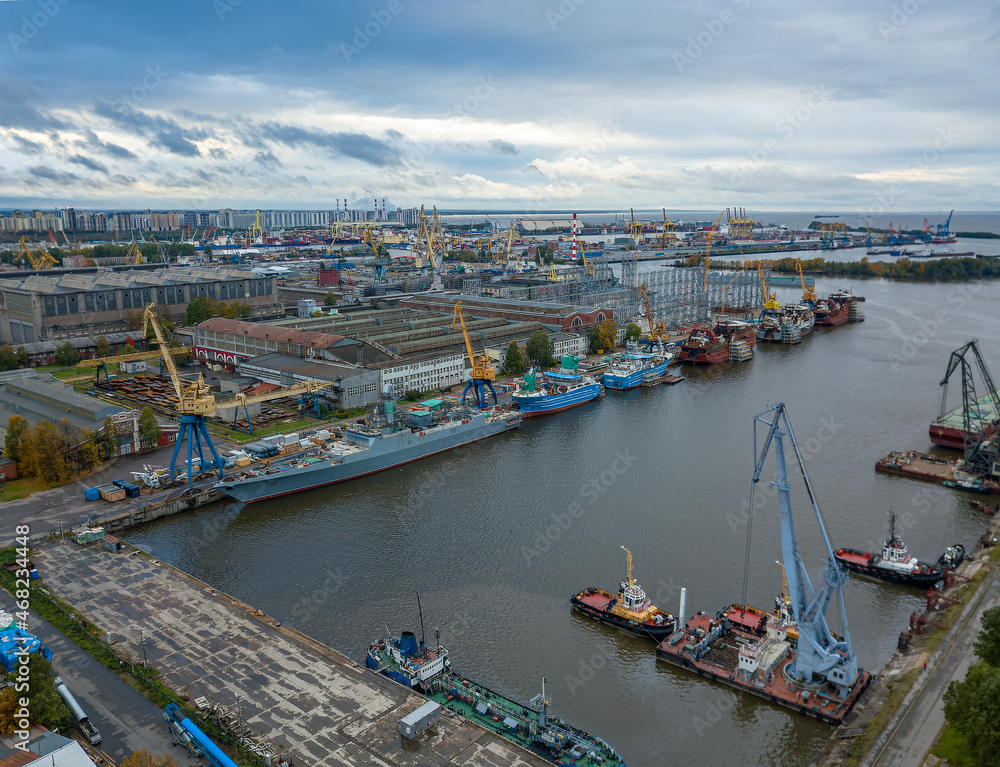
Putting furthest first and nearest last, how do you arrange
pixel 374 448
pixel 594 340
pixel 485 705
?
pixel 594 340 < pixel 374 448 < pixel 485 705

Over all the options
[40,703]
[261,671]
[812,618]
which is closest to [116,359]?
[261,671]

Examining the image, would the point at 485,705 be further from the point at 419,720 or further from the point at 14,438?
the point at 14,438

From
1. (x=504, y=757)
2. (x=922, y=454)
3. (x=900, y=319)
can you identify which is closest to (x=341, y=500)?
(x=504, y=757)

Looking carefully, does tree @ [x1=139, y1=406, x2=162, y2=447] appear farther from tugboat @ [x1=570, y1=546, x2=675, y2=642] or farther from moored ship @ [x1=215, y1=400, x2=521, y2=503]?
tugboat @ [x1=570, y1=546, x2=675, y2=642]

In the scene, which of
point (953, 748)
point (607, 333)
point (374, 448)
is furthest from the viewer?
point (607, 333)

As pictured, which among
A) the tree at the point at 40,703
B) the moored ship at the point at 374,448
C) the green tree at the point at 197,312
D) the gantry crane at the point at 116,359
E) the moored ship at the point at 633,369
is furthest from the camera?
the green tree at the point at 197,312

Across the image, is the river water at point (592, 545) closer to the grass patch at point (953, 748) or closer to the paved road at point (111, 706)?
the grass patch at point (953, 748)

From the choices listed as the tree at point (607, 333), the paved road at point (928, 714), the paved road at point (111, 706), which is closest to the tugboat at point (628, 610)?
the paved road at point (928, 714)
